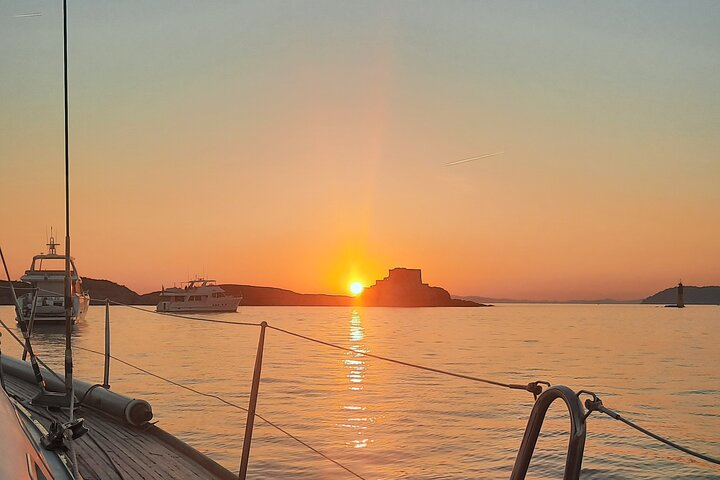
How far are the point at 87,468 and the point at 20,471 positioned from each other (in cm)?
424

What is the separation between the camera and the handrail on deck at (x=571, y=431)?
2615 millimetres

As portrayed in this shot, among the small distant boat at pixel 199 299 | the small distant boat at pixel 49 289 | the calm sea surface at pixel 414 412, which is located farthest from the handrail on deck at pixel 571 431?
the small distant boat at pixel 199 299

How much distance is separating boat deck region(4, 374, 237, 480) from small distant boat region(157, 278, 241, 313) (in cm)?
10194

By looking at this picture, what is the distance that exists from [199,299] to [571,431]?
361ft

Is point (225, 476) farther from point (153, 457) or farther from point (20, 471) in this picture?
point (20, 471)

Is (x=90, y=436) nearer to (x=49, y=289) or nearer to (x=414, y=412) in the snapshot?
(x=414, y=412)

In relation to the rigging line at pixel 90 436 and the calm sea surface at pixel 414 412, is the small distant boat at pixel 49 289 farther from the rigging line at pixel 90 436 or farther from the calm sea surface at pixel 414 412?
the rigging line at pixel 90 436

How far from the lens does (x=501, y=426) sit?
18.8m

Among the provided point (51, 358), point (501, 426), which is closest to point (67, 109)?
point (501, 426)

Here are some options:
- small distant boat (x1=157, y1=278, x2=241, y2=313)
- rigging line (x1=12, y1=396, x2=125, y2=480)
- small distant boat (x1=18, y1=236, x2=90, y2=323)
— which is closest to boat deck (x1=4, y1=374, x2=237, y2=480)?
rigging line (x1=12, y1=396, x2=125, y2=480)

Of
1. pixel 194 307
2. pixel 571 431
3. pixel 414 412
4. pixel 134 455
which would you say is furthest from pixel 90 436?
pixel 194 307

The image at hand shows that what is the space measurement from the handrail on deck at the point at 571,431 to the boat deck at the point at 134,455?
3219mm

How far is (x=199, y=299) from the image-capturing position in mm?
109875

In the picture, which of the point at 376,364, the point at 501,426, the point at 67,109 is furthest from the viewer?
the point at 376,364
